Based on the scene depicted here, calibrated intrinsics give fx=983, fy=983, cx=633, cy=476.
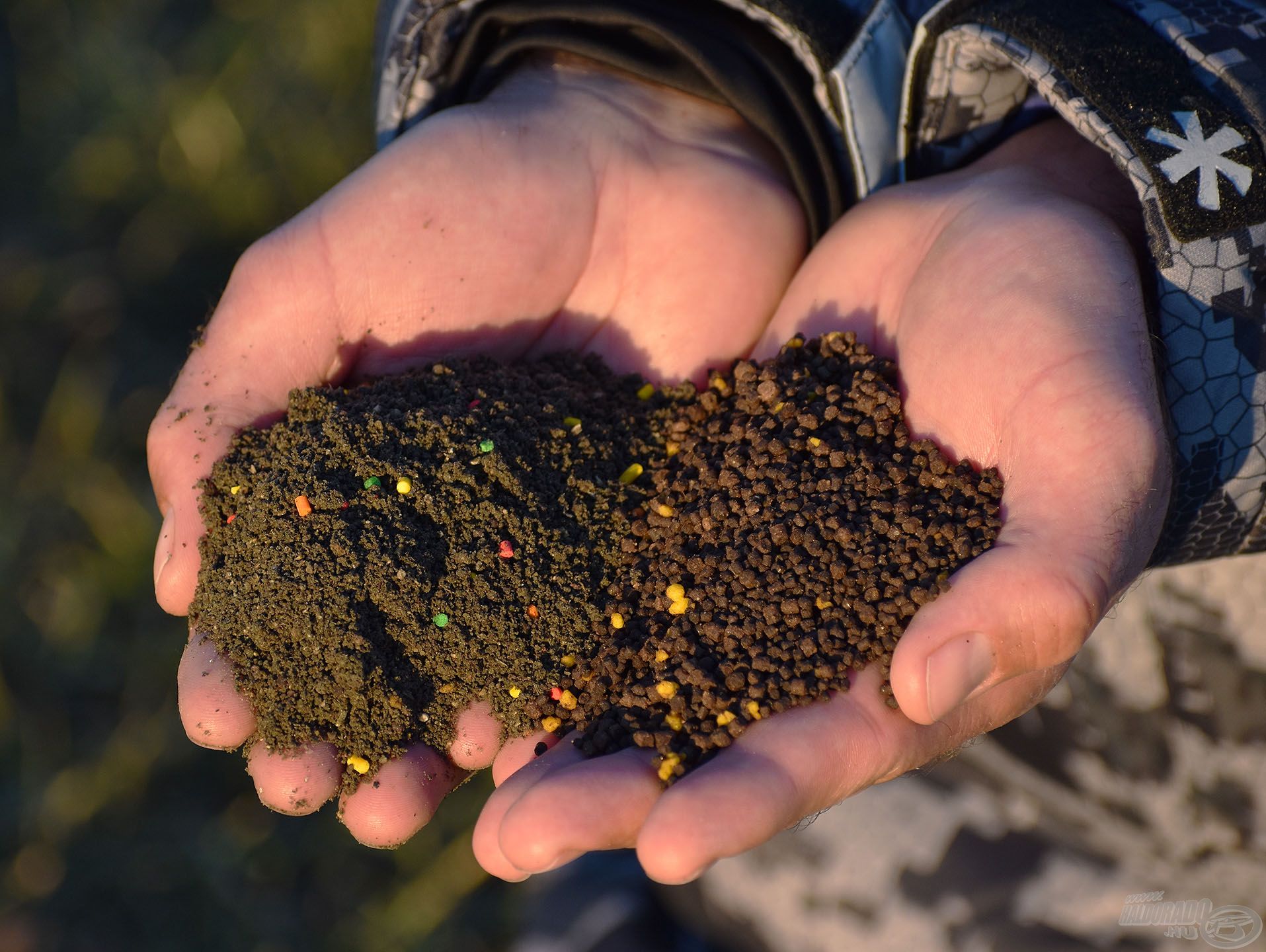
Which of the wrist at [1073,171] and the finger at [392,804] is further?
the wrist at [1073,171]

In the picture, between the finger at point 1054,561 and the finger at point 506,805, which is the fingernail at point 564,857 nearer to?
the finger at point 506,805

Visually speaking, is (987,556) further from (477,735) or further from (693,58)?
(693,58)

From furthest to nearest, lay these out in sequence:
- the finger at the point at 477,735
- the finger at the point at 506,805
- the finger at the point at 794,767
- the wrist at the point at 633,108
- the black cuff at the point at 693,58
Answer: the wrist at the point at 633,108 → the black cuff at the point at 693,58 → the finger at the point at 477,735 → the finger at the point at 506,805 → the finger at the point at 794,767

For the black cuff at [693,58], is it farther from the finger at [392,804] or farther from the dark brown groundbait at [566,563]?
the finger at [392,804]

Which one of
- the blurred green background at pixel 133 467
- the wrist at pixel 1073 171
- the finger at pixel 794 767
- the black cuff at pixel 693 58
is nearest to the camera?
the finger at pixel 794 767

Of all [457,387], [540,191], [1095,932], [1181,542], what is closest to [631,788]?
[457,387]

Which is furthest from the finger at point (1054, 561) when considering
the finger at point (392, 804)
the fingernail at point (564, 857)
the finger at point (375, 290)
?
the finger at point (375, 290)

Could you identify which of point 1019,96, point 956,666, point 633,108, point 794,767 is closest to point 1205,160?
point 1019,96

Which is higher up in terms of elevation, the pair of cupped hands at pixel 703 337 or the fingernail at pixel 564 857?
the pair of cupped hands at pixel 703 337
